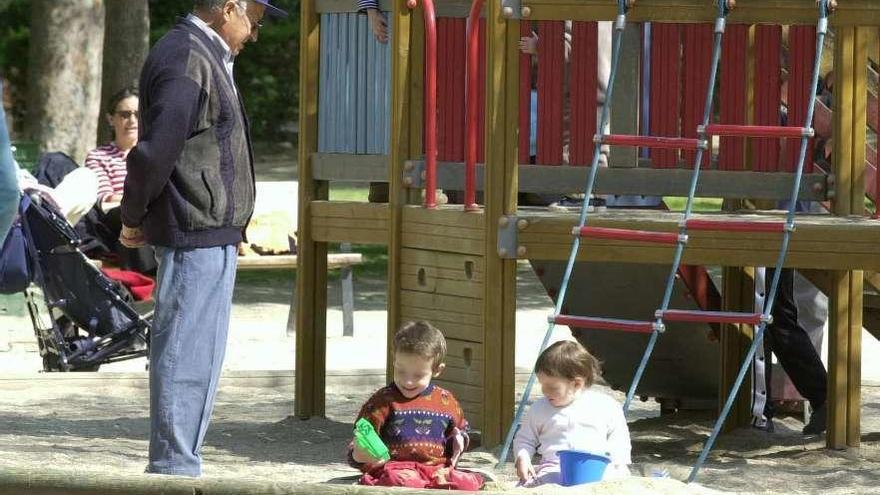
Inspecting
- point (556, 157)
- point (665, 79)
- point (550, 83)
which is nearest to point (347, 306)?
point (556, 157)

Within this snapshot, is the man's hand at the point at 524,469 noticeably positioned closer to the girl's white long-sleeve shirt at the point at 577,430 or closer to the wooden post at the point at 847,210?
the girl's white long-sleeve shirt at the point at 577,430

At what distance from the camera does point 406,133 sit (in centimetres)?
788

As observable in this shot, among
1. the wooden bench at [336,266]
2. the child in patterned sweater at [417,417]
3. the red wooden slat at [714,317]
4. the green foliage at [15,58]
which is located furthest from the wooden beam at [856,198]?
the green foliage at [15,58]

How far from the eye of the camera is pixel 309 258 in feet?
28.3

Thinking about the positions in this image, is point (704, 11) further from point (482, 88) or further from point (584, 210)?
point (482, 88)

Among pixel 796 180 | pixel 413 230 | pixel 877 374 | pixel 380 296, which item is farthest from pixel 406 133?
pixel 380 296

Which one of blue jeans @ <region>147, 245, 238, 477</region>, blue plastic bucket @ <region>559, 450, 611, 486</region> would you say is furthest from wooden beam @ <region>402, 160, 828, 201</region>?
blue plastic bucket @ <region>559, 450, 611, 486</region>

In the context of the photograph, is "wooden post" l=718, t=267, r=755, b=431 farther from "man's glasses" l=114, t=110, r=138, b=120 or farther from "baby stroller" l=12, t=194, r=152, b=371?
"man's glasses" l=114, t=110, r=138, b=120

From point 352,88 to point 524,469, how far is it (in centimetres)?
322

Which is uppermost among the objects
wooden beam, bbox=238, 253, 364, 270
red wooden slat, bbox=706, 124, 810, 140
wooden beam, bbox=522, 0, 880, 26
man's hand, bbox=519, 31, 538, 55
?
wooden beam, bbox=522, 0, 880, 26

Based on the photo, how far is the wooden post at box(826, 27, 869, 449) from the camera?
726cm

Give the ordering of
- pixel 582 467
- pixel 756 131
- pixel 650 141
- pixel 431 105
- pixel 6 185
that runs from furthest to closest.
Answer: pixel 431 105 → pixel 650 141 → pixel 756 131 → pixel 582 467 → pixel 6 185

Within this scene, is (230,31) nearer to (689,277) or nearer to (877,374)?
(689,277)

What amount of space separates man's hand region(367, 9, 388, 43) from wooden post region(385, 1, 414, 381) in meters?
0.21
